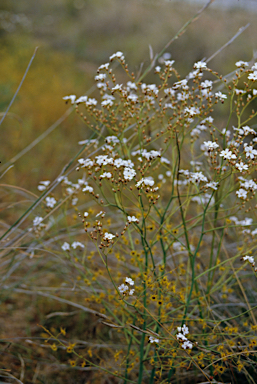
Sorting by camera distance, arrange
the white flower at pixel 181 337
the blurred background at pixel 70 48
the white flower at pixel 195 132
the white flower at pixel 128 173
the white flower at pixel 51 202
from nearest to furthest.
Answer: the white flower at pixel 181 337 < the white flower at pixel 128 173 < the white flower at pixel 51 202 < the white flower at pixel 195 132 < the blurred background at pixel 70 48

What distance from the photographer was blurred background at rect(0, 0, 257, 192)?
16.3ft

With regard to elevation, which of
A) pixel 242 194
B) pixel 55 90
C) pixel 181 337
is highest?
pixel 55 90

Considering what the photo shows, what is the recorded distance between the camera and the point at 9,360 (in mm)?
2367

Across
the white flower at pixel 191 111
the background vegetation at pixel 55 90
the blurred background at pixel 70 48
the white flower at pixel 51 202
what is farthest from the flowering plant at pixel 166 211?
the blurred background at pixel 70 48

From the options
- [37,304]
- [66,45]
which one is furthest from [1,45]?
[37,304]

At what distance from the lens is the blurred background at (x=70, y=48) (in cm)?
495

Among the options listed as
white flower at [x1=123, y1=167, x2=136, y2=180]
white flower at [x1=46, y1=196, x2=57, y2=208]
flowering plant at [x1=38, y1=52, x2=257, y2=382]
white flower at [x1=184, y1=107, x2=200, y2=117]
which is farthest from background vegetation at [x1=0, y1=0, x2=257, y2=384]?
white flower at [x1=123, y1=167, x2=136, y2=180]

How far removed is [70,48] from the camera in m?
9.34

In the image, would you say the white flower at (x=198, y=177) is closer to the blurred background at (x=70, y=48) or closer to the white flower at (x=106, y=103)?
the white flower at (x=106, y=103)

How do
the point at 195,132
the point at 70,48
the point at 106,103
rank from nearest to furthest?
the point at 106,103 < the point at 195,132 < the point at 70,48

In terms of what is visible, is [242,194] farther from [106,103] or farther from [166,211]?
[106,103]

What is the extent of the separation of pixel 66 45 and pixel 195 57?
12.6 ft

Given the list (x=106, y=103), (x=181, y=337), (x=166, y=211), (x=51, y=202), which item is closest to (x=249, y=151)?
(x=166, y=211)

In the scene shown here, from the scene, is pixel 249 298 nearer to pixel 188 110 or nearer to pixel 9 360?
pixel 188 110
